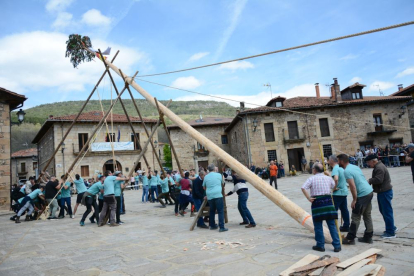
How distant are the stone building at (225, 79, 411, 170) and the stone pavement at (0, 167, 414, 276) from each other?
20527 millimetres

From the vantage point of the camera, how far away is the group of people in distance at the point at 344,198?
4.76m

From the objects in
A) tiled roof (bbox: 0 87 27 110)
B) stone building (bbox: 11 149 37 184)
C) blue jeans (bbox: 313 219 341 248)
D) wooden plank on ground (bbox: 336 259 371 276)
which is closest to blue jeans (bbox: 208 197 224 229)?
blue jeans (bbox: 313 219 341 248)

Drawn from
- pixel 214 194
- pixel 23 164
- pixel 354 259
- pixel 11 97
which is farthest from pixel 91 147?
pixel 23 164

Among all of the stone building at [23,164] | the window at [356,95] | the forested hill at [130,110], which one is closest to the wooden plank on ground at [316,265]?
the window at [356,95]

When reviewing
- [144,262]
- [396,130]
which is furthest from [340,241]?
[396,130]

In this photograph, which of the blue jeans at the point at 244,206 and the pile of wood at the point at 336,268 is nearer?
the pile of wood at the point at 336,268

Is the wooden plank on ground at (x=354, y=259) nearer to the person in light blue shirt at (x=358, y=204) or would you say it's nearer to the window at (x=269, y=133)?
the person in light blue shirt at (x=358, y=204)

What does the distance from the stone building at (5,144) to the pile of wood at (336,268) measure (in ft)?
48.9

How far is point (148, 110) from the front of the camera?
100000 millimetres

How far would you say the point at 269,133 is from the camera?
28875 millimetres

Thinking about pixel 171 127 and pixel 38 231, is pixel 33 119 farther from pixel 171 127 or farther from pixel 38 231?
pixel 38 231

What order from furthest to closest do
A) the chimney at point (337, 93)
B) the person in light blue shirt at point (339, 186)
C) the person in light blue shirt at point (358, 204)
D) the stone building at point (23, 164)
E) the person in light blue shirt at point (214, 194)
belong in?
the stone building at point (23, 164)
the chimney at point (337, 93)
the person in light blue shirt at point (214, 194)
the person in light blue shirt at point (339, 186)
the person in light blue shirt at point (358, 204)

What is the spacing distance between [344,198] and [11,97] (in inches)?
623

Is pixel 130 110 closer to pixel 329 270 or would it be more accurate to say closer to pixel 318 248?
pixel 318 248
